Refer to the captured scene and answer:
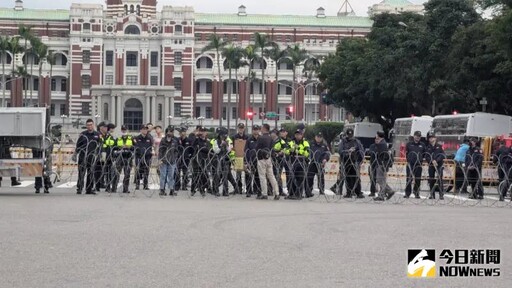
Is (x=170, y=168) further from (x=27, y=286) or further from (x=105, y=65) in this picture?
(x=105, y=65)

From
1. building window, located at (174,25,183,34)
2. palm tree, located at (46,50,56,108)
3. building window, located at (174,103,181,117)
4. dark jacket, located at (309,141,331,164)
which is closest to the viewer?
dark jacket, located at (309,141,331,164)

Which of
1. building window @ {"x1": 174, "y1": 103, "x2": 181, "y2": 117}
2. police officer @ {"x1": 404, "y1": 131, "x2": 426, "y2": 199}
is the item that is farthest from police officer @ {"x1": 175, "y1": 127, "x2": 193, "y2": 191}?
building window @ {"x1": 174, "y1": 103, "x2": 181, "y2": 117}

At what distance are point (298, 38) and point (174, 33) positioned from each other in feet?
53.8

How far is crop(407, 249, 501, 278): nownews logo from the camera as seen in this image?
40.0 ft

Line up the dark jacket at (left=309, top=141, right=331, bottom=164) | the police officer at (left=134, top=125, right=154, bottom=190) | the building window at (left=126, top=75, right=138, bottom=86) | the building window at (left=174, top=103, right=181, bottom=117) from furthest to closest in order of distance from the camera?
the building window at (left=126, top=75, right=138, bottom=86) → the building window at (left=174, top=103, right=181, bottom=117) → the police officer at (left=134, top=125, right=154, bottom=190) → the dark jacket at (left=309, top=141, right=331, bottom=164)

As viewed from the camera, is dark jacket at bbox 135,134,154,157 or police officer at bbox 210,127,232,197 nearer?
police officer at bbox 210,127,232,197

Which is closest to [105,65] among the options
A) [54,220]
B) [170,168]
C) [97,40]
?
[97,40]

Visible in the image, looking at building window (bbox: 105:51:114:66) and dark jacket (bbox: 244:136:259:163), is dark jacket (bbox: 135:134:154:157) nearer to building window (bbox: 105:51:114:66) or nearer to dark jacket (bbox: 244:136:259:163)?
dark jacket (bbox: 244:136:259:163)

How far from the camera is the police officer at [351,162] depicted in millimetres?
27375

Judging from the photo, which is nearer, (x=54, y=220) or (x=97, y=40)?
(x=54, y=220)

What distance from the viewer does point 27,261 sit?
42.9 feet

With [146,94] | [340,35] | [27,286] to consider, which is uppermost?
[340,35]

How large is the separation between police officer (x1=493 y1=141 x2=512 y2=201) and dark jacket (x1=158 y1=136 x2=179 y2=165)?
835 centimetres

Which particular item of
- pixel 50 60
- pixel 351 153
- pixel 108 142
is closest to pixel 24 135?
pixel 108 142
